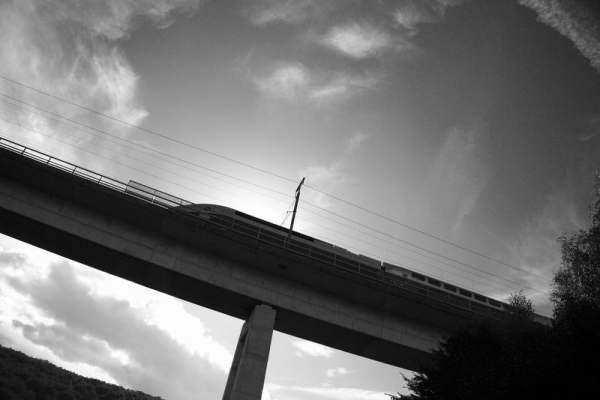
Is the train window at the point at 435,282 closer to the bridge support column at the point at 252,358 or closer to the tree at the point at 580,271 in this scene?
the tree at the point at 580,271

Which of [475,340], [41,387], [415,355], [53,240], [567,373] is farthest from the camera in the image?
[41,387]

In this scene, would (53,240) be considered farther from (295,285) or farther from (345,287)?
(345,287)

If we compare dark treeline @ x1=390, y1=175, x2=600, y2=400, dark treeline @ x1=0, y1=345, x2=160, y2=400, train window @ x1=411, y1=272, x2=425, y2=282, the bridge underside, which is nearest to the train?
train window @ x1=411, y1=272, x2=425, y2=282

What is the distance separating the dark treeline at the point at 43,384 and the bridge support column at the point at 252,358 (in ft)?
169

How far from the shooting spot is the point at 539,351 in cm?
1589

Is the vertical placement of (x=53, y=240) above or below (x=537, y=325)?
below

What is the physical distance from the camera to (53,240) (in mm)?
20594

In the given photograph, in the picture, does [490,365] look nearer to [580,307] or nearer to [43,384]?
[580,307]

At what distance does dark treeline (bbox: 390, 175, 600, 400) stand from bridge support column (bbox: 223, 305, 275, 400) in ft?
25.5

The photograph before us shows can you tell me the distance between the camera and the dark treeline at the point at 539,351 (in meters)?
14.7

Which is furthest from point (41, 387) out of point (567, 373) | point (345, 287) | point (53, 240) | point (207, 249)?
point (567, 373)

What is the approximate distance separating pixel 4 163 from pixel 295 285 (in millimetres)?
17364

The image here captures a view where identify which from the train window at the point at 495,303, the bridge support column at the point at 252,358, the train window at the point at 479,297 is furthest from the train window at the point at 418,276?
the bridge support column at the point at 252,358

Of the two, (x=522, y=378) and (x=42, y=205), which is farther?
(x=42, y=205)
